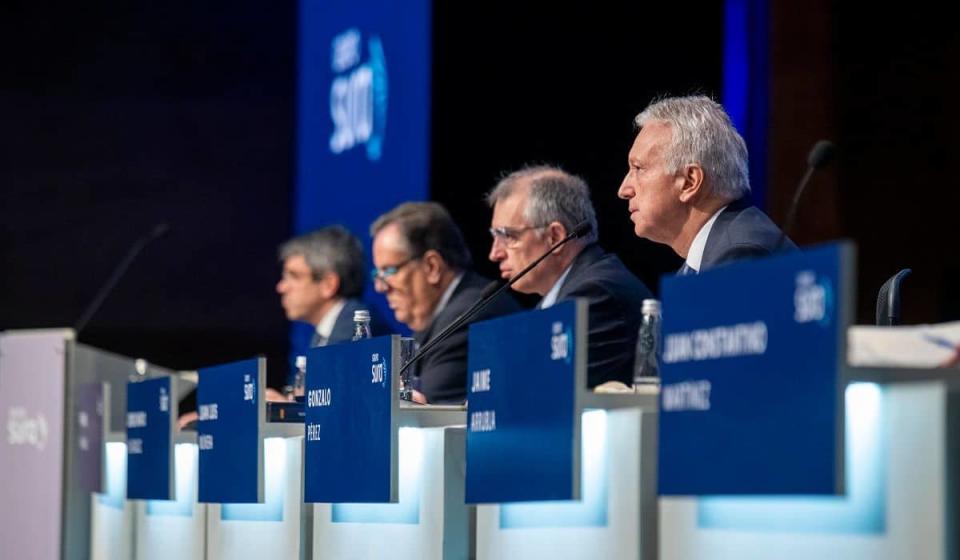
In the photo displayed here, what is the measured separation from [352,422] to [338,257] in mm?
3084

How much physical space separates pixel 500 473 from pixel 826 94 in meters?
3.79

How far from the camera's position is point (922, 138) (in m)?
5.51

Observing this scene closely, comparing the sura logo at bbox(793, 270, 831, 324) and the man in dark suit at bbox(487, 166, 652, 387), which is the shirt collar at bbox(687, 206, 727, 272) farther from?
the sura logo at bbox(793, 270, 831, 324)

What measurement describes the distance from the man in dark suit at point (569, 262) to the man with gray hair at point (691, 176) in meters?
0.24

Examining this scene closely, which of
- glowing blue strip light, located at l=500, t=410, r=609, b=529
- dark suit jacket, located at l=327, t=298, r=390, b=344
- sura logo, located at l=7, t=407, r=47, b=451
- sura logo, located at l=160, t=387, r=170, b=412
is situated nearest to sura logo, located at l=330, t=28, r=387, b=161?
dark suit jacket, located at l=327, t=298, r=390, b=344

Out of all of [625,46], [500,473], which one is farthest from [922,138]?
[500,473]

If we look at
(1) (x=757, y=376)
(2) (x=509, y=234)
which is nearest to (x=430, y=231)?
(2) (x=509, y=234)

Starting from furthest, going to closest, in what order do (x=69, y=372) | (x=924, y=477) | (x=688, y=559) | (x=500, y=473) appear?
(x=69, y=372), (x=500, y=473), (x=688, y=559), (x=924, y=477)

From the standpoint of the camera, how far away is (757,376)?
5.63 ft

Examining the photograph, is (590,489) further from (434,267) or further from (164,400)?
(434,267)

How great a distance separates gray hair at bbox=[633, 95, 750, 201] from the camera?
3.29 meters

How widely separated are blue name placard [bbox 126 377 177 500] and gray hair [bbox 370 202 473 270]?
129 centimetres

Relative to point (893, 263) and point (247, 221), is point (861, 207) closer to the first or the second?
point (893, 263)

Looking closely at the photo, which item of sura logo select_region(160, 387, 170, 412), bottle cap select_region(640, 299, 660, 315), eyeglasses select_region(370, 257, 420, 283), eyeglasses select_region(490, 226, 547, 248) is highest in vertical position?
eyeglasses select_region(490, 226, 547, 248)
